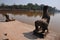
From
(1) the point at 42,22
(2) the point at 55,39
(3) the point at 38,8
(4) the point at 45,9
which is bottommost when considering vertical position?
(3) the point at 38,8

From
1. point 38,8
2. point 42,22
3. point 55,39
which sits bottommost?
point 38,8

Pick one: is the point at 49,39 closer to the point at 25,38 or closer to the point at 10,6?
the point at 25,38

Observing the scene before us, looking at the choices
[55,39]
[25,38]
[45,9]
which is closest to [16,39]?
[25,38]

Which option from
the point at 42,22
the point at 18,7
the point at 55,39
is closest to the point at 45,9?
the point at 42,22

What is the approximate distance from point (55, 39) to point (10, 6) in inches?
2889

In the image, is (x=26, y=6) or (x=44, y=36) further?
(x=26, y=6)

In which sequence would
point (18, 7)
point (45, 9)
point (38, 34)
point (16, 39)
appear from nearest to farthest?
point (16, 39) → point (38, 34) → point (45, 9) → point (18, 7)

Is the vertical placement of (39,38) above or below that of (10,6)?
above

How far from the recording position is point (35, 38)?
327 inches

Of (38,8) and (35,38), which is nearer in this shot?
(35,38)

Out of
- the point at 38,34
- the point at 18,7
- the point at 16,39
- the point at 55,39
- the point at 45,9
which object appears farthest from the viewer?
the point at 18,7

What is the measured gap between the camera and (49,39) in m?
8.29

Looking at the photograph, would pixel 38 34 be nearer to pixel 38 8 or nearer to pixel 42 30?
pixel 42 30

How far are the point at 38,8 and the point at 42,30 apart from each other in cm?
7182
